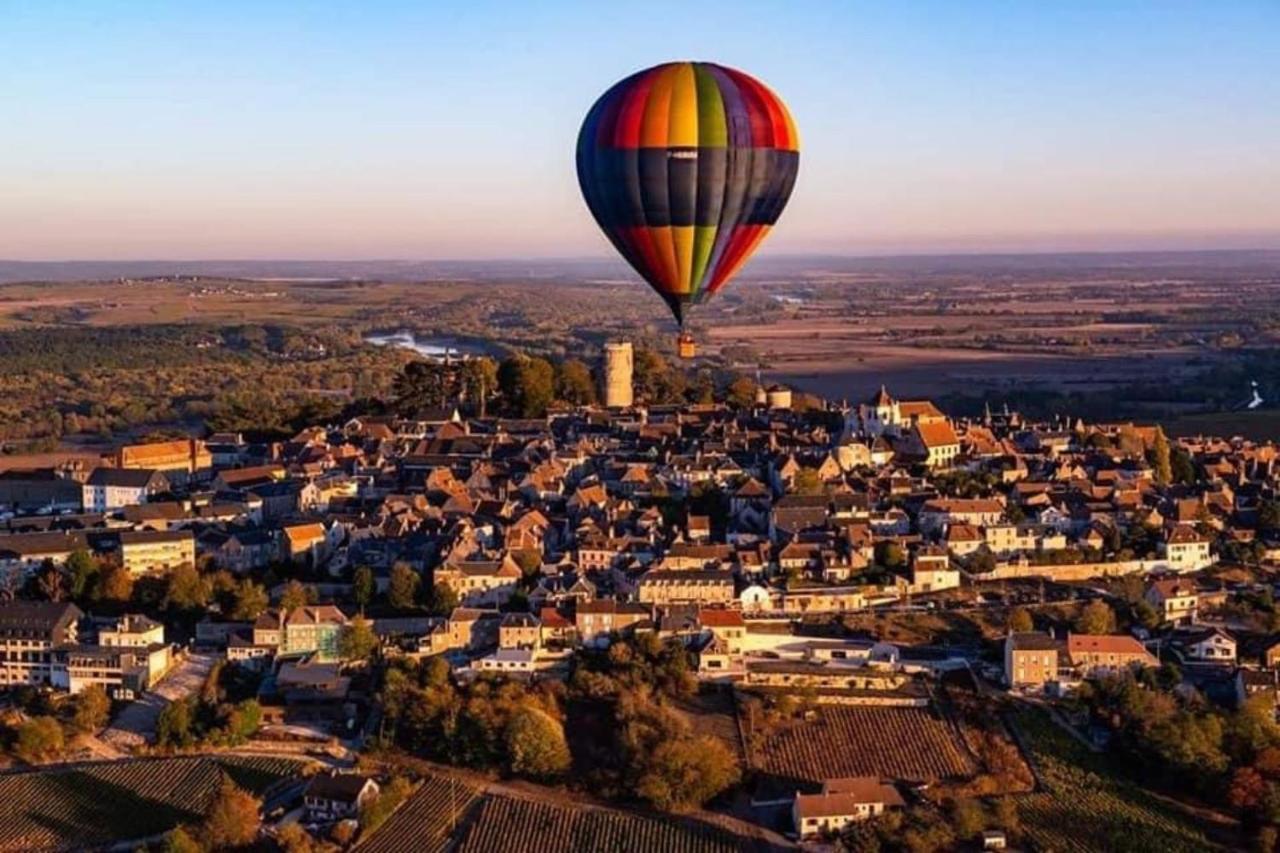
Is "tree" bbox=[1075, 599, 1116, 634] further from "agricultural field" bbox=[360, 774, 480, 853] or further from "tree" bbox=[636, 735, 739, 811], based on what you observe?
"agricultural field" bbox=[360, 774, 480, 853]

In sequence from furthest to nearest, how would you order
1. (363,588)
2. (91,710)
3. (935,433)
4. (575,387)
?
(575,387)
(935,433)
(363,588)
(91,710)

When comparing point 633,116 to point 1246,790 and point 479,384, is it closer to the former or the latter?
point 1246,790

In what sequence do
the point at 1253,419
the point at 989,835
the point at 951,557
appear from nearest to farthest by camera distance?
1. the point at 989,835
2. the point at 951,557
3. the point at 1253,419

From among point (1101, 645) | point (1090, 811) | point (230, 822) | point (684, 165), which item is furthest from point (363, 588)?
point (1090, 811)

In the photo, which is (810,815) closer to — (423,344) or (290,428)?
(290,428)

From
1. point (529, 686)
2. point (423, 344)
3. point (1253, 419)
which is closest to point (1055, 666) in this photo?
point (529, 686)

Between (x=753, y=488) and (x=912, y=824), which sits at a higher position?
(x=753, y=488)

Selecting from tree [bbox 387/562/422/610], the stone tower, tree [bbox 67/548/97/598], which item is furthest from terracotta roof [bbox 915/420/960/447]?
tree [bbox 67/548/97/598]
